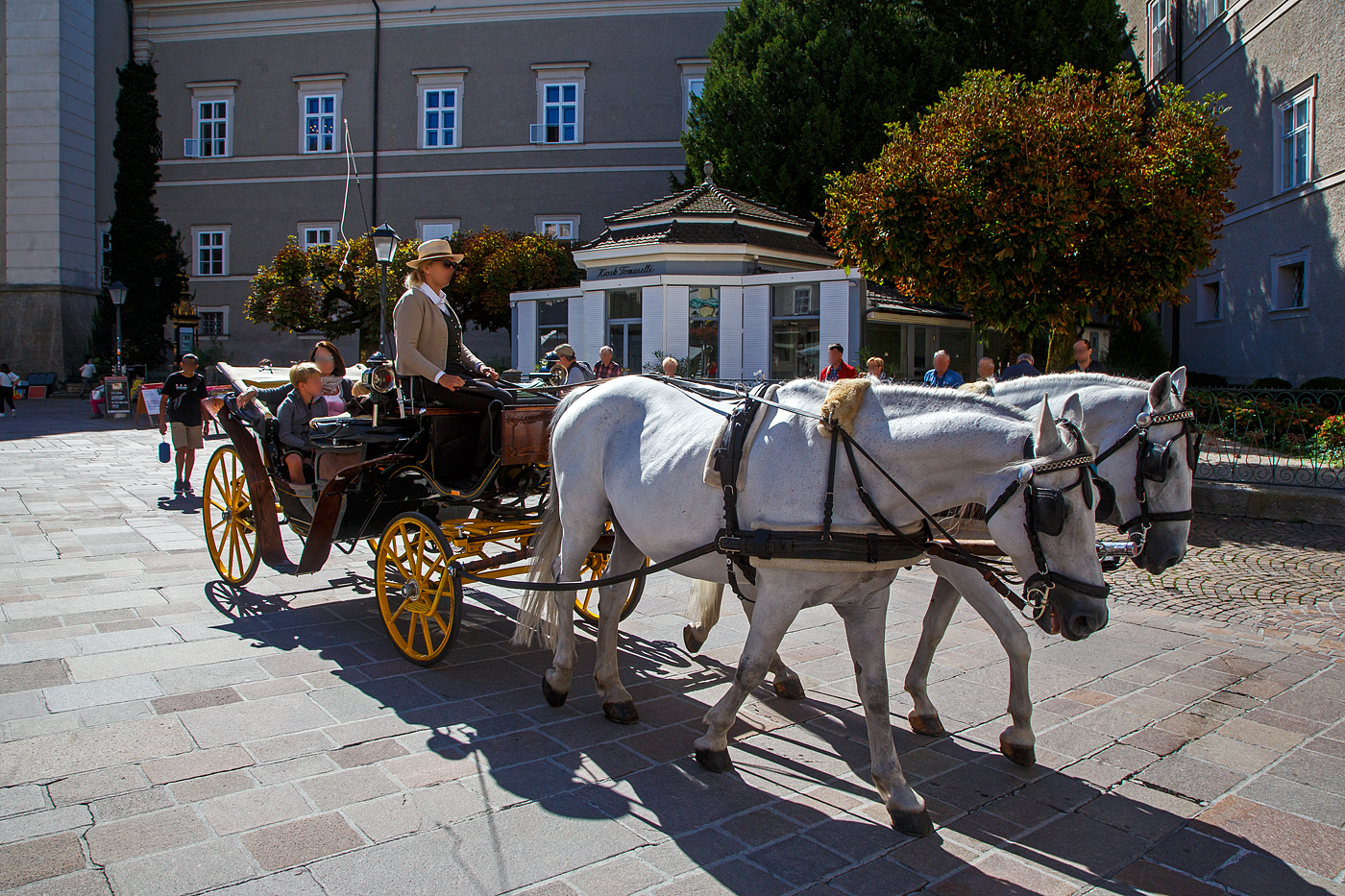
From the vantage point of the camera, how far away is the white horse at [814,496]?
3.02 meters

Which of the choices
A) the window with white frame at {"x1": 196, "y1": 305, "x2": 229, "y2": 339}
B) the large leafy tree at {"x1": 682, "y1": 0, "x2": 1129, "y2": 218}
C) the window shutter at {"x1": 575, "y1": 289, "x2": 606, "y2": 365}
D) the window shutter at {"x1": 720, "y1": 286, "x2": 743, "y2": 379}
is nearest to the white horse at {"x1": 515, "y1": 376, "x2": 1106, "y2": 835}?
the window shutter at {"x1": 720, "y1": 286, "x2": 743, "y2": 379}

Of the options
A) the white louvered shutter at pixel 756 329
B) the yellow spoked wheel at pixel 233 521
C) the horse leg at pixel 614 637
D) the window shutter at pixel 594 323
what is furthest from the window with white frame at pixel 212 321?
the horse leg at pixel 614 637

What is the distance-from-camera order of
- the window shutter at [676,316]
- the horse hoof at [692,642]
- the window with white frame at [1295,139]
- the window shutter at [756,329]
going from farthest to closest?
the window shutter at [676,316] → the window shutter at [756,329] → the window with white frame at [1295,139] → the horse hoof at [692,642]

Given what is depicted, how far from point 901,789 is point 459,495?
120 inches

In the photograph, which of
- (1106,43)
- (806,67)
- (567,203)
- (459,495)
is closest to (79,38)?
(567,203)

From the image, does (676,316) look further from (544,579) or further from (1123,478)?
(1123,478)

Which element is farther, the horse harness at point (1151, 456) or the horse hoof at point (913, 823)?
the horse harness at point (1151, 456)

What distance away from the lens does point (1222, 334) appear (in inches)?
792

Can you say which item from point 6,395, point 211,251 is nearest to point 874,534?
point 6,395

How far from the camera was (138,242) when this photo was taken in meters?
30.6

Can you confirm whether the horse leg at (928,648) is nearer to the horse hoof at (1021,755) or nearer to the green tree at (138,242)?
the horse hoof at (1021,755)

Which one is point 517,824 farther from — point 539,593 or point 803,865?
point 539,593

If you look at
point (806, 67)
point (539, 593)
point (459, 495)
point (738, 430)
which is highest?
Result: point (806, 67)

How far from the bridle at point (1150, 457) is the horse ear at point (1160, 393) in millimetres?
45
